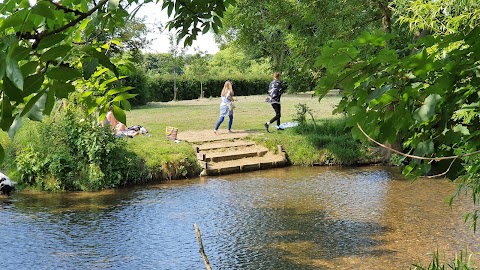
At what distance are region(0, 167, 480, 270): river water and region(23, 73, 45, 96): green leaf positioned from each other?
5.46 meters

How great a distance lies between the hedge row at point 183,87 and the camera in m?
27.0

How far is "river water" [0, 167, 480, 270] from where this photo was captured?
7060 mm

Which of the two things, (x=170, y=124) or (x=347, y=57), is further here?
(x=170, y=124)

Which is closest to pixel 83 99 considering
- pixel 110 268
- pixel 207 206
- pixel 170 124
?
pixel 110 268

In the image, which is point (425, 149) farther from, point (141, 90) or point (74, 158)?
point (141, 90)

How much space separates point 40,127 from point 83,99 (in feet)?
30.6

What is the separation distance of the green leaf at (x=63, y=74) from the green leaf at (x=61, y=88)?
0.18ft

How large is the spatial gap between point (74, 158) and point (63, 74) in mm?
10021

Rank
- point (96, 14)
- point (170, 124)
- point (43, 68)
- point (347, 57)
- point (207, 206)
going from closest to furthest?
1. point (43, 68)
2. point (347, 57)
3. point (96, 14)
4. point (207, 206)
5. point (170, 124)

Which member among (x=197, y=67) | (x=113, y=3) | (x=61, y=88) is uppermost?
(x=197, y=67)

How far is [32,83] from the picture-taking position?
148cm

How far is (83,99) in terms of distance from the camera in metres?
2.66

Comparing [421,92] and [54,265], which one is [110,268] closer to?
[54,265]

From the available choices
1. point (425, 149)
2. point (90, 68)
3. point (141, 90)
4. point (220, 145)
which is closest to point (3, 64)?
point (90, 68)
